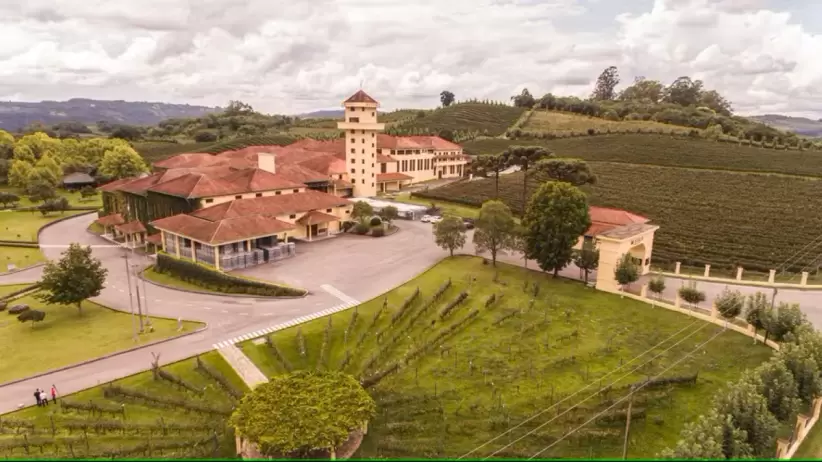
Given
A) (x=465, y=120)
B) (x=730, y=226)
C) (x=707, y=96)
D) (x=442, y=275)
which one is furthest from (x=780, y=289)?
(x=707, y=96)

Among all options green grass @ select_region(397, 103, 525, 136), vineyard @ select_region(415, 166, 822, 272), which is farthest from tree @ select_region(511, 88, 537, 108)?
vineyard @ select_region(415, 166, 822, 272)

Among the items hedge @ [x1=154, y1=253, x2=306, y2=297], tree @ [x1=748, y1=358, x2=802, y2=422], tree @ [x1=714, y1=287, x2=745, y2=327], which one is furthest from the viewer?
hedge @ [x1=154, y1=253, x2=306, y2=297]

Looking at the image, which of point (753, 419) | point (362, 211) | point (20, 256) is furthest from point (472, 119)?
point (753, 419)

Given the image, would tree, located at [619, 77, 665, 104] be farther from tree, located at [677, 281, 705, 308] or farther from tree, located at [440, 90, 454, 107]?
tree, located at [677, 281, 705, 308]

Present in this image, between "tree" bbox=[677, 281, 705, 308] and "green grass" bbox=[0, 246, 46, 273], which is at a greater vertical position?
"tree" bbox=[677, 281, 705, 308]

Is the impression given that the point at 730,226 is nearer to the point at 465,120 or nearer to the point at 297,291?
the point at 297,291

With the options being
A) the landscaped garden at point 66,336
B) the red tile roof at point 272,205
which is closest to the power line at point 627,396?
the landscaped garden at point 66,336

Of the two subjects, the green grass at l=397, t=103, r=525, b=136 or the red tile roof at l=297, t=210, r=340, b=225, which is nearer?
the red tile roof at l=297, t=210, r=340, b=225

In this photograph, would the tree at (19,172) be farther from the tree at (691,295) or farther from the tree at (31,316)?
the tree at (691,295)
